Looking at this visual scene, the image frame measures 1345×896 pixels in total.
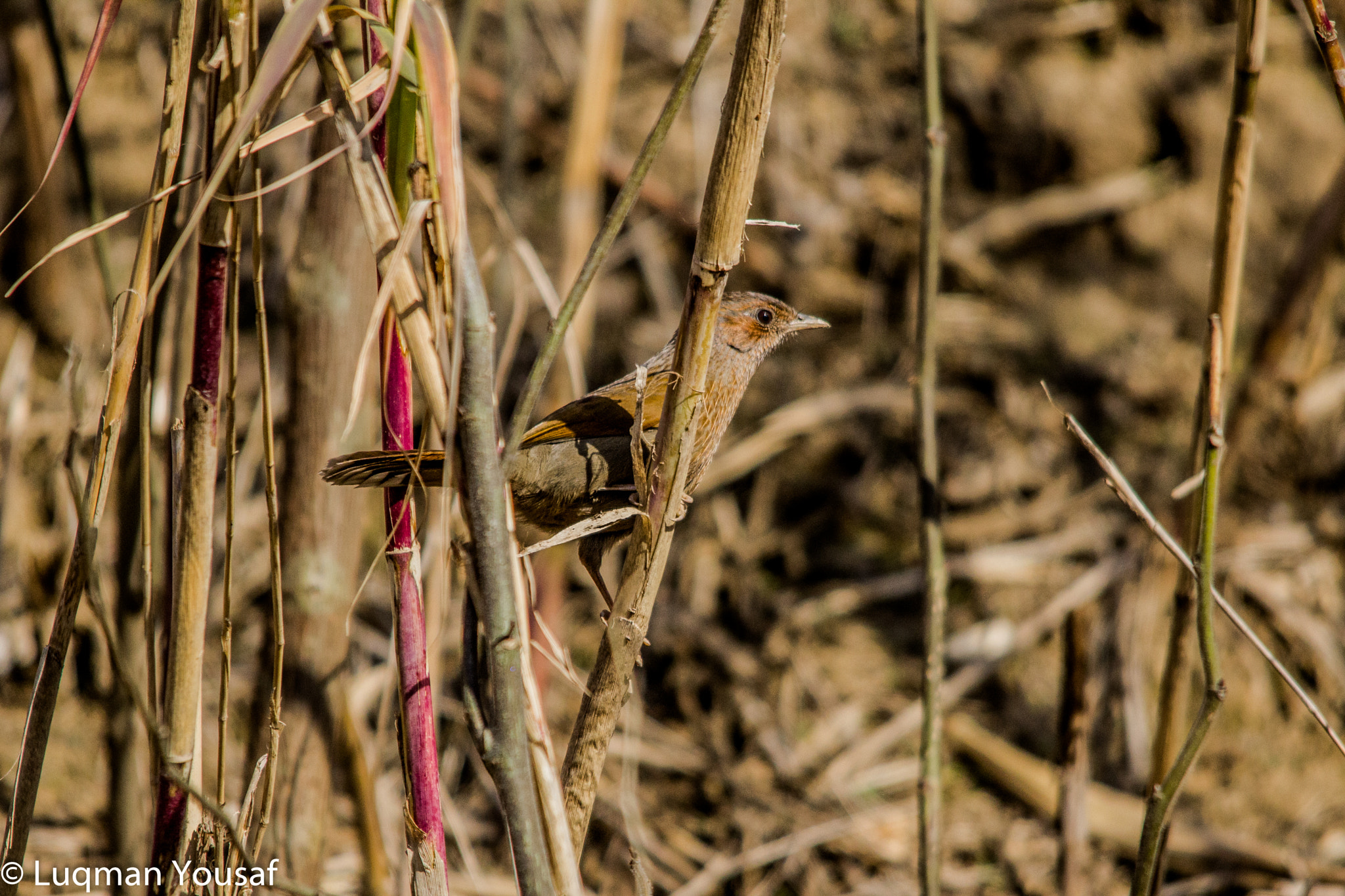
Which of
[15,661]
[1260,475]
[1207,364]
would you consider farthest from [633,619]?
[1260,475]

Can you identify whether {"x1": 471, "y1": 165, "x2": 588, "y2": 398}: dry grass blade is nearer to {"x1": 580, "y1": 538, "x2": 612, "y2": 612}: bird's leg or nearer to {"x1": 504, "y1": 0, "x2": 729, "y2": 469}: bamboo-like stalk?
{"x1": 504, "y1": 0, "x2": 729, "y2": 469}: bamboo-like stalk

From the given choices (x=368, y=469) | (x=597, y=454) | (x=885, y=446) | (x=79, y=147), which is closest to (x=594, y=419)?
(x=597, y=454)

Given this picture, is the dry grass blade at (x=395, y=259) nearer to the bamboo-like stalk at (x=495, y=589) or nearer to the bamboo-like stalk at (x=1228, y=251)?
the bamboo-like stalk at (x=495, y=589)

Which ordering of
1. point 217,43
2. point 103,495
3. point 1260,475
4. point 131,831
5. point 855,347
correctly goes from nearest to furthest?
point 217,43, point 103,495, point 131,831, point 1260,475, point 855,347

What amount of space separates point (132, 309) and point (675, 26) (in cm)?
528

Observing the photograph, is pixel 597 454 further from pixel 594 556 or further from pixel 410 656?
pixel 410 656

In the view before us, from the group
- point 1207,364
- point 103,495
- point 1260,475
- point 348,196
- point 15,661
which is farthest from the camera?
point 1260,475

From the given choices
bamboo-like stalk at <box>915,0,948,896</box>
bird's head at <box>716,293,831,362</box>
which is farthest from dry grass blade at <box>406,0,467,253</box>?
bird's head at <box>716,293,831,362</box>

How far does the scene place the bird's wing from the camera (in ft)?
9.39

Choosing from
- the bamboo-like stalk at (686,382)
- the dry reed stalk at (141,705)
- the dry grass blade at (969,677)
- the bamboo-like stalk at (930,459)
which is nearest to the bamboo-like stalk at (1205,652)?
the bamboo-like stalk at (930,459)

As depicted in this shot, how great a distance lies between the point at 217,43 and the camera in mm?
1398

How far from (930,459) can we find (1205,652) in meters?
0.80

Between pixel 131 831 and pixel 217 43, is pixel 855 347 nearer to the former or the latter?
pixel 131 831

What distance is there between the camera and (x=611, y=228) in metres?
1.27
